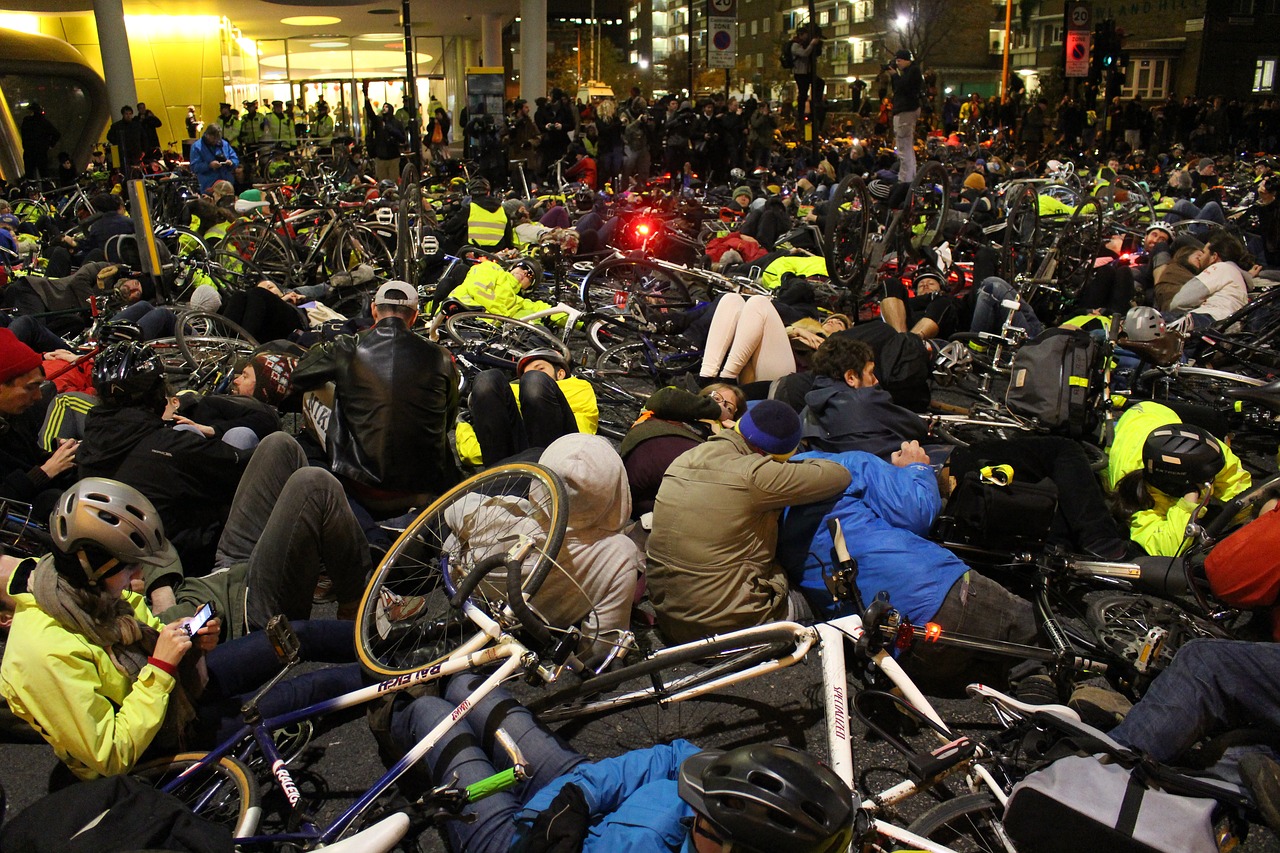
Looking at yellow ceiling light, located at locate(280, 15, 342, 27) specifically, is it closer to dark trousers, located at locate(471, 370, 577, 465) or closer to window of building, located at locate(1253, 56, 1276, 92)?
dark trousers, located at locate(471, 370, 577, 465)

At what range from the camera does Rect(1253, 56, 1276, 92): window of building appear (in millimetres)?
39250

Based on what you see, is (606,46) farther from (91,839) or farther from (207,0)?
(91,839)

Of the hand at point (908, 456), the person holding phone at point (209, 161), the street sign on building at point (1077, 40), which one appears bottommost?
the hand at point (908, 456)

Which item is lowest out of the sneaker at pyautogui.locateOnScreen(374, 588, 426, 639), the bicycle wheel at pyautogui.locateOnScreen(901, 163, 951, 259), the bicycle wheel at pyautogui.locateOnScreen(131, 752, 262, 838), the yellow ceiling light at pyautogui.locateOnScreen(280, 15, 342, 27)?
the bicycle wheel at pyautogui.locateOnScreen(131, 752, 262, 838)

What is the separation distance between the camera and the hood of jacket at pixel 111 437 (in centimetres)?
412

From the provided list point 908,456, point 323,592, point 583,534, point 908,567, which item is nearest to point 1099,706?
point 908,567

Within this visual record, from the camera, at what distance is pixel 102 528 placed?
276cm

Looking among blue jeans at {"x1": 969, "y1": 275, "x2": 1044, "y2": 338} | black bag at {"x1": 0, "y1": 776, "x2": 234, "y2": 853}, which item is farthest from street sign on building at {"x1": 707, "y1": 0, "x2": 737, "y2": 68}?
black bag at {"x1": 0, "y1": 776, "x2": 234, "y2": 853}

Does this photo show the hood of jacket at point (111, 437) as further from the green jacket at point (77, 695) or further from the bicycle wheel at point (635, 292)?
the bicycle wheel at point (635, 292)

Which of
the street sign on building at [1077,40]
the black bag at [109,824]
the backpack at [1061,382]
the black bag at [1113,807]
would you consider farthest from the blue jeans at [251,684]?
the street sign on building at [1077,40]

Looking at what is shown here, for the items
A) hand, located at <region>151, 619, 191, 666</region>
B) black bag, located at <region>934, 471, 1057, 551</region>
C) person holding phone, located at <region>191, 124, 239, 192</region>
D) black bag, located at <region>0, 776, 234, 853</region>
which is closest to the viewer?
black bag, located at <region>0, 776, 234, 853</region>

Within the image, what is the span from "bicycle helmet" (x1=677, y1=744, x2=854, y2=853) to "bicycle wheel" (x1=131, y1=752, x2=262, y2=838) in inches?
65.6

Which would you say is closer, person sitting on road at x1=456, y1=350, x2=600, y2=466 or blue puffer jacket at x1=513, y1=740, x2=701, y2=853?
blue puffer jacket at x1=513, y1=740, x2=701, y2=853

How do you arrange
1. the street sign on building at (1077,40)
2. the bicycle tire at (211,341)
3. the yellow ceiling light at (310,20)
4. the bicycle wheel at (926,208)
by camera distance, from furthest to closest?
Result: the yellow ceiling light at (310,20)
the street sign on building at (1077,40)
the bicycle wheel at (926,208)
the bicycle tire at (211,341)
